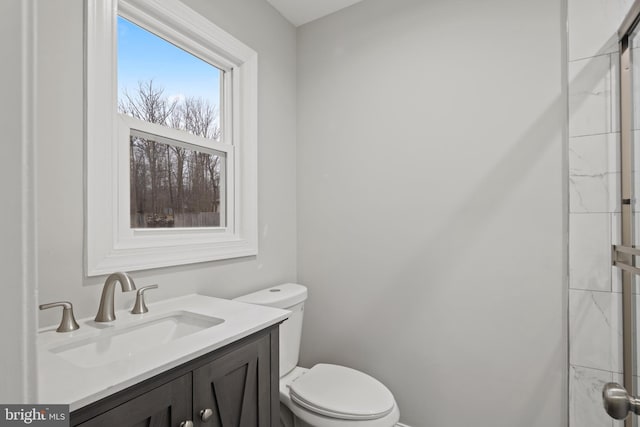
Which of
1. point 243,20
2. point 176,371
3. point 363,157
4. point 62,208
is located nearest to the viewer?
point 176,371

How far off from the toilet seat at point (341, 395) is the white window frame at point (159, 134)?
0.70m

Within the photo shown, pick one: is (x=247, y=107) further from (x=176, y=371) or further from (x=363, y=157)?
(x=176, y=371)

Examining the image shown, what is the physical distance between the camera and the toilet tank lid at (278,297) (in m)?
1.59

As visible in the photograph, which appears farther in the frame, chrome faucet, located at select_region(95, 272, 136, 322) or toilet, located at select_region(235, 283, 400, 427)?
toilet, located at select_region(235, 283, 400, 427)

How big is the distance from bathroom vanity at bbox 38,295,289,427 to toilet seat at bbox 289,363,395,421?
258 millimetres

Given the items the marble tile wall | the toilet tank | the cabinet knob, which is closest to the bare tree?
the toilet tank

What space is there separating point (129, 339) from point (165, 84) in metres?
1.07

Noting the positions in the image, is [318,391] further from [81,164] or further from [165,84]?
[165,84]

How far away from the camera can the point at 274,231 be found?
1958mm

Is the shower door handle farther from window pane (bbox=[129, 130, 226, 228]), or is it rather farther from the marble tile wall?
window pane (bbox=[129, 130, 226, 228])

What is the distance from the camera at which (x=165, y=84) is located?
1.47 m

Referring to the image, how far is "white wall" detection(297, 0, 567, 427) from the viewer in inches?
56.4

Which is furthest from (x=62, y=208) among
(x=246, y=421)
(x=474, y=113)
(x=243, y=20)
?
(x=474, y=113)

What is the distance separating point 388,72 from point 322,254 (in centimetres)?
111
